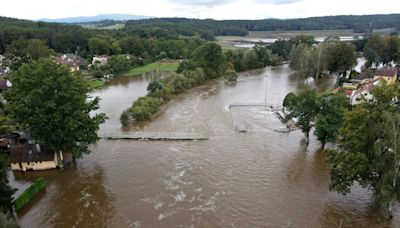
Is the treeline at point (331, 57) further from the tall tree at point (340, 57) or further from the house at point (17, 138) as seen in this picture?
the house at point (17, 138)

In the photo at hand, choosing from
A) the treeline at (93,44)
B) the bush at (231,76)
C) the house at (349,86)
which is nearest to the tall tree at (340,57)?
the house at (349,86)

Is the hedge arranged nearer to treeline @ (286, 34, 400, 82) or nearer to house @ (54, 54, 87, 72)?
treeline @ (286, 34, 400, 82)

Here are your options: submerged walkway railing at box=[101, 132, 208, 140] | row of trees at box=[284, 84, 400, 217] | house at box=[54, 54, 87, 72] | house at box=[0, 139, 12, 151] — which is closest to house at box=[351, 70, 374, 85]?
submerged walkway railing at box=[101, 132, 208, 140]

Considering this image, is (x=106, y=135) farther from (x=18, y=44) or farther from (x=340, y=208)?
(x=18, y=44)

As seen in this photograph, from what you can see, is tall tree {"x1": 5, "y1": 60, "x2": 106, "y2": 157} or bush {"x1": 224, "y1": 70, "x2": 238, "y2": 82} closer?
tall tree {"x1": 5, "y1": 60, "x2": 106, "y2": 157}

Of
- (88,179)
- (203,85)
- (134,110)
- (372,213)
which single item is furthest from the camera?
(203,85)

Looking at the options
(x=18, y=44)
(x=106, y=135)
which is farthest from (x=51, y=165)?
(x=18, y=44)
